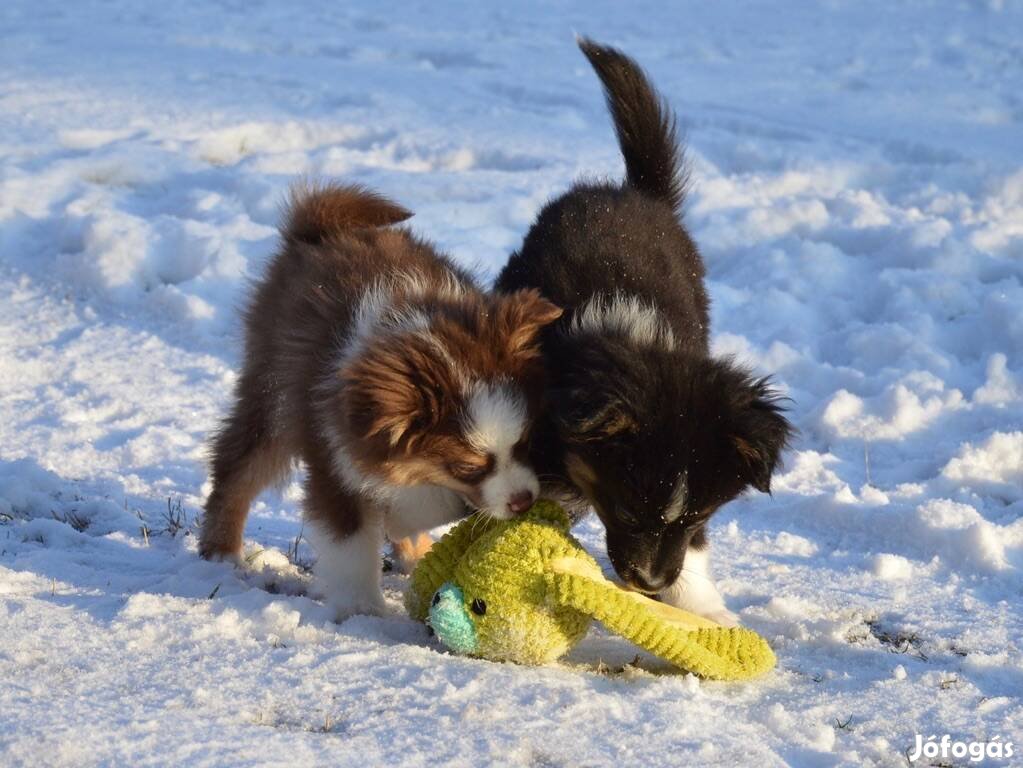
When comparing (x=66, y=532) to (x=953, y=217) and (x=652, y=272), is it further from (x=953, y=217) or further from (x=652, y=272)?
(x=953, y=217)

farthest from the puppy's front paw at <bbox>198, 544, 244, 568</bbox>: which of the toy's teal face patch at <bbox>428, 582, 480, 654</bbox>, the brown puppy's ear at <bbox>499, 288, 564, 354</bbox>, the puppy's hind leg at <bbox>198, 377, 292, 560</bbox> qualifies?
the brown puppy's ear at <bbox>499, 288, 564, 354</bbox>

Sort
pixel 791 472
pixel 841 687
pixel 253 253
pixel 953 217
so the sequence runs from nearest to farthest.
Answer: pixel 841 687, pixel 791 472, pixel 253 253, pixel 953 217

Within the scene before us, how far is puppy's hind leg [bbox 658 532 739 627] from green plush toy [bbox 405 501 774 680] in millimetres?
406

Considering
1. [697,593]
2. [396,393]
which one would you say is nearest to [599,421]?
[396,393]

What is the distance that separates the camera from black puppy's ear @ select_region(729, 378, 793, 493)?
324cm

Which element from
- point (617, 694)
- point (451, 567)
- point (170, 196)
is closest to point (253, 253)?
point (170, 196)

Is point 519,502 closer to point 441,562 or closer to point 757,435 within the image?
point 441,562

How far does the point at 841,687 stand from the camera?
10.3 feet

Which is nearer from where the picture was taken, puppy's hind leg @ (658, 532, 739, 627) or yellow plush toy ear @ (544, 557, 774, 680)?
yellow plush toy ear @ (544, 557, 774, 680)

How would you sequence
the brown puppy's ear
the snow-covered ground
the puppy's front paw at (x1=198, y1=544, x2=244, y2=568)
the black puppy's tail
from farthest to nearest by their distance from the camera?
the black puppy's tail
the puppy's front paw at (x1=198, y1=544, x2=244, y2=568)
the brown puppy's ear
the snow-covered ground

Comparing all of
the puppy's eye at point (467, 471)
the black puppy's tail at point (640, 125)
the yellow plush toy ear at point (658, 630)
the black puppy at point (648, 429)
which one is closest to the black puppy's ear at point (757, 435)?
the black puppy at point (648, 429)

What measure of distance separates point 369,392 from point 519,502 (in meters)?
0.46

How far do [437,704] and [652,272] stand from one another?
1.87 meters

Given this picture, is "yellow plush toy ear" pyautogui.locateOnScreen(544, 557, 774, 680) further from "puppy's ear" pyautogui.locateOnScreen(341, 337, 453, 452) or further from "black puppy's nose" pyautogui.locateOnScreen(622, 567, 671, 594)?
"puppy's ear" pyautogui.locateOnScreen(341, 337, 453, 452)
